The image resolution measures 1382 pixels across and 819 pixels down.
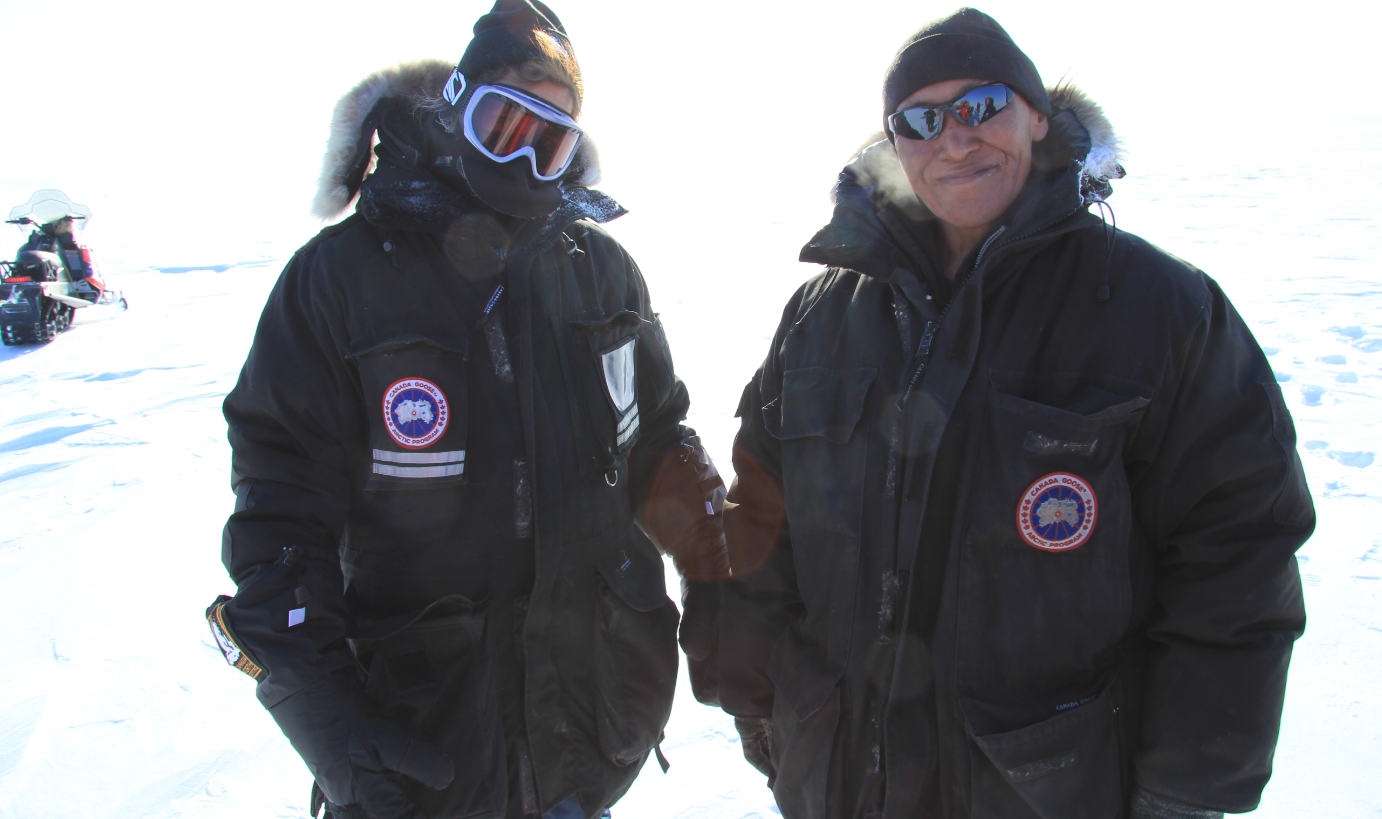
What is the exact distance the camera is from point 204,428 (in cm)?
575

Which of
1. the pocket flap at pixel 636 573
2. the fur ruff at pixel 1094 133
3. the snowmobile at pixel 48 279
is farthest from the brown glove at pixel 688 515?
the snowmobile at pixel 48 279

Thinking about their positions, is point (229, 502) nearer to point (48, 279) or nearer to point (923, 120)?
point (923, 120)

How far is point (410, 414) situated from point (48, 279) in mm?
11189

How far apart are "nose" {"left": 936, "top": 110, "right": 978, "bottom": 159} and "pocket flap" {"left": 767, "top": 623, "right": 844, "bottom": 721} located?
1.08 metres

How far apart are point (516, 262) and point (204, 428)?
5258mm

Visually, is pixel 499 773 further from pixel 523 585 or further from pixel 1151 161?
pixel 1151 161

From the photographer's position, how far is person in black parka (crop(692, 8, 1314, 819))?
1.31 metres

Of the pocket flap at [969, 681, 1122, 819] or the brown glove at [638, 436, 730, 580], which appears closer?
the pocket flap at [969, 681, 1122, 819]

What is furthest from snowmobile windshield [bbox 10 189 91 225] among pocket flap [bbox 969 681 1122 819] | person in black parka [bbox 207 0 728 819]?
pocket flap [bbox 969 681 1122 819]

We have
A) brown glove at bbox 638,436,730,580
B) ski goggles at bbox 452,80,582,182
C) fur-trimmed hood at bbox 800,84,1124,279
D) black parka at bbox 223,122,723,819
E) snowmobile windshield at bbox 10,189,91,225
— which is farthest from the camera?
snowmobile windshield at bbox 10,189,91,225

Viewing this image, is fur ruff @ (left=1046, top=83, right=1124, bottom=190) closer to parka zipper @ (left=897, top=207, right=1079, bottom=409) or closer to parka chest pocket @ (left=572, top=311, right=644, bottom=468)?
parka zipper @ (left=897, top=207, right=1079, bottom=409)

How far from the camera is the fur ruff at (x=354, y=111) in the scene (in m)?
1.78

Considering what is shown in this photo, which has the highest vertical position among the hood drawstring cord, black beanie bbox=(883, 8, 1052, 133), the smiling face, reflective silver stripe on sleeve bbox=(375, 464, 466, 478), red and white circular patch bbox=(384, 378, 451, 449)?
black beanie bbox=(883, 8, 1052, 133)

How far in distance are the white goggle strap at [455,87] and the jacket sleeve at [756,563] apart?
0.94m
